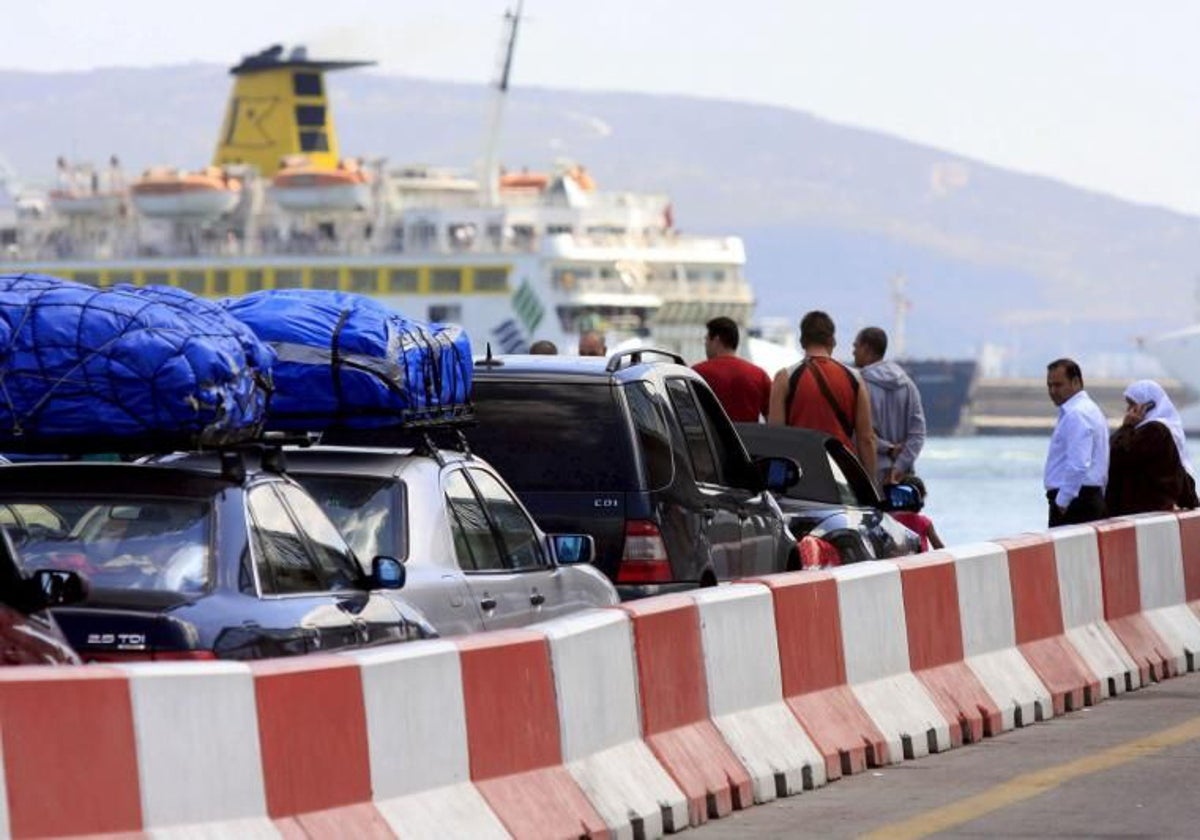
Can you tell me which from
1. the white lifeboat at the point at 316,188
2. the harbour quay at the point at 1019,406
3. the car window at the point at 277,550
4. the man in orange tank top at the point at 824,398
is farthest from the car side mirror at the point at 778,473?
the harbour quay at the point at 1019,406

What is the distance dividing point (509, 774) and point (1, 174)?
Result: 4850 inches

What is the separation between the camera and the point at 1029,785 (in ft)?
34.6

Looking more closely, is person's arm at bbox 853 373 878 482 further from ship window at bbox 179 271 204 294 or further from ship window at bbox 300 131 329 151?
ship window at bbox 300 131 329 151

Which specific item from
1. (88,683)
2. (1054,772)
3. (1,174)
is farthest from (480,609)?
(1,174)

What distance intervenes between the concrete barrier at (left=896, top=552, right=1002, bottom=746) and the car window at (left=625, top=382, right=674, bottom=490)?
3.65 feet

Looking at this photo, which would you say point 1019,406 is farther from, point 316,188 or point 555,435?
point 555,435

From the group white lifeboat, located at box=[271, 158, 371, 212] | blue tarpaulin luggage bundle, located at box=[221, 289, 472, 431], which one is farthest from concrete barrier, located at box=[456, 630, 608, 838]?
white lifeboat, located at box=[271, 158, 371, 212]

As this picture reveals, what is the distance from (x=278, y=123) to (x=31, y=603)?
106402mm

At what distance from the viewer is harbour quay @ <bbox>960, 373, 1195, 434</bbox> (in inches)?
7077

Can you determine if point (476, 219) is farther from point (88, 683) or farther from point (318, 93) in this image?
point (88, 683)

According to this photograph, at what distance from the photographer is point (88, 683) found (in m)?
6.48

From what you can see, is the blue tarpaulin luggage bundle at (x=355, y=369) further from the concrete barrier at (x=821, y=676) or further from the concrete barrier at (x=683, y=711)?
the concrete barrier at (x=683, y=711)

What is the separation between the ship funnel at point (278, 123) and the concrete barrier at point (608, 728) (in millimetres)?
100762

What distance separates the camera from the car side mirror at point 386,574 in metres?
9.41
